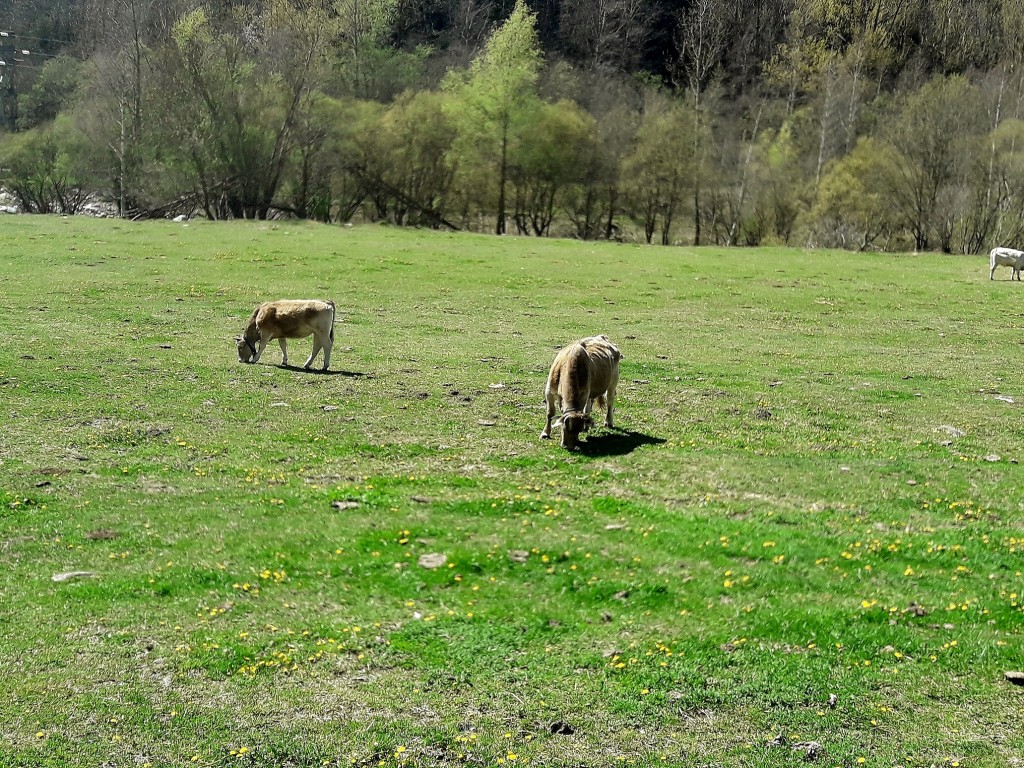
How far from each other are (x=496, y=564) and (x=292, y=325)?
13.5 m

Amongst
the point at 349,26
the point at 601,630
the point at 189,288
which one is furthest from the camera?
the point at 349,26

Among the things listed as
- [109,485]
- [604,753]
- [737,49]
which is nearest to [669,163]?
[737,49]

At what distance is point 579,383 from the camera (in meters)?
14.9

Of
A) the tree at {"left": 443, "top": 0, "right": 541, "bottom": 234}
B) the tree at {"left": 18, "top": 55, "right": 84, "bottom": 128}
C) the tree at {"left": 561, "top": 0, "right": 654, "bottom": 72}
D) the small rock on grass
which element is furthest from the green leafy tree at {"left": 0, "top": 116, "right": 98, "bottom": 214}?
the small rock on grass

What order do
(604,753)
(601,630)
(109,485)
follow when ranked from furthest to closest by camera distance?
(109,485) < (601,630) < (604,753)

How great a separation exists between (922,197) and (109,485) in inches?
2637

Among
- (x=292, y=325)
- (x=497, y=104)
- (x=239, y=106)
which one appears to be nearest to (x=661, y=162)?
(x=497, y=104)

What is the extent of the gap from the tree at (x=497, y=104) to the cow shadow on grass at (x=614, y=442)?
2370 inches

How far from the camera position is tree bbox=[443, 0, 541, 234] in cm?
7262

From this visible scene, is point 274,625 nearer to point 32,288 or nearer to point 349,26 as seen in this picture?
point 32,288

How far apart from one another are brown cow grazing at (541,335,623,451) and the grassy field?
1.72 ft

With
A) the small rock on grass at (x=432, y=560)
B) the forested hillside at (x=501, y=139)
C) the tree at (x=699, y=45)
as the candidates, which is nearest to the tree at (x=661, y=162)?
the forested hillside at (x=501, y=139)

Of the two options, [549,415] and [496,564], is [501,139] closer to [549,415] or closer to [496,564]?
[549,415]

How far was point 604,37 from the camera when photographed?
370 feet
